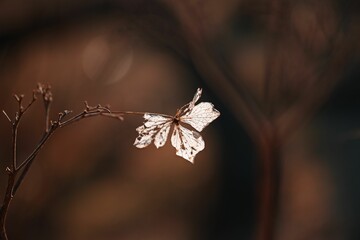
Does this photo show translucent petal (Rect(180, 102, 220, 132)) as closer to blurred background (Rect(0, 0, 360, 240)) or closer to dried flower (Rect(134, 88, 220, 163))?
dried flower (Rect(134, 88, 220, 163))

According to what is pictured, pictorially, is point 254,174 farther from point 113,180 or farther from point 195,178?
point 113,180

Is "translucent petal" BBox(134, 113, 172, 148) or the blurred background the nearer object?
"translucent petal" BBox(134, 113, 172, 148)

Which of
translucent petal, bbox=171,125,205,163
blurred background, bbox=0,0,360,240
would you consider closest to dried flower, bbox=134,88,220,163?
translucent petal, bbox=171,125,205,163

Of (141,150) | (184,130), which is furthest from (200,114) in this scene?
(141,150)

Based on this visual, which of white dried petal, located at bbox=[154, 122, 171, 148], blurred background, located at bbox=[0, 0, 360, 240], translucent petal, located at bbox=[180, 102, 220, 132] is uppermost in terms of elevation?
blurred background, located at bbox=[0, 0, 360, 240]

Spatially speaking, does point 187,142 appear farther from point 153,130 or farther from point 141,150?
point 141,150

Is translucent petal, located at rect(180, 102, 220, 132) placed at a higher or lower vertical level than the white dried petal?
higher
